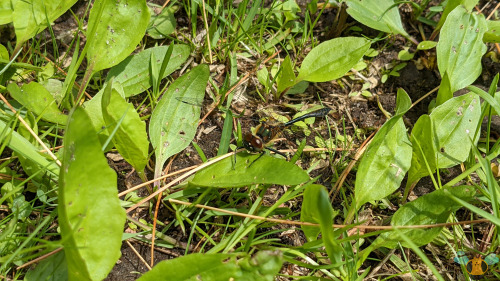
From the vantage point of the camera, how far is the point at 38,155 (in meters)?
2.20

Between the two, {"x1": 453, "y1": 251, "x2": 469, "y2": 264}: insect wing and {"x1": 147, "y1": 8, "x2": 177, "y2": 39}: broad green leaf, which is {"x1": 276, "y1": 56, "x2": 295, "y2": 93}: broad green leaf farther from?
{"x1": 453, "y1": 251, "x2": 469, "y2": 264}: insect wing

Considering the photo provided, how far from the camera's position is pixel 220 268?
180cm

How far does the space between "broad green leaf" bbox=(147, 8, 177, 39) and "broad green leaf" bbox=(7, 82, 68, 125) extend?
2.59 feet

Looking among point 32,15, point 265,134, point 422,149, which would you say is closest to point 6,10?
point 32,15

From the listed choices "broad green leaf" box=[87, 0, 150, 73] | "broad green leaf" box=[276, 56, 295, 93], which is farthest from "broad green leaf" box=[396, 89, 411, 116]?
"broad green leaf" box=[87, 0, 150, 73]

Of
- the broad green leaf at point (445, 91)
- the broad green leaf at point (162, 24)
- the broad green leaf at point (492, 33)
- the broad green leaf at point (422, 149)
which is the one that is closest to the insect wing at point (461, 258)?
the broad green leaf at point (422, 149)

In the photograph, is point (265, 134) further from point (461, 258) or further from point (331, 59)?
point (461, 258)

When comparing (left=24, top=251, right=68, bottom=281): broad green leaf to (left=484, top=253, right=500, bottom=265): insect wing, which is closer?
(left=24, top=251, right=68, bottom=281): broad green leaf

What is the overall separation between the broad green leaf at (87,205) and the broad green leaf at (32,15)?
1.27 meters

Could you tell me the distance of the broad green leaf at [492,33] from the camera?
294cm

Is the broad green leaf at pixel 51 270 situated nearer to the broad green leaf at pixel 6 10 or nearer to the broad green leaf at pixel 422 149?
the broad green leaf at pixel 6 10

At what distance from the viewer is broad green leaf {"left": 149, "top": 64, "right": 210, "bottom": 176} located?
2512mm

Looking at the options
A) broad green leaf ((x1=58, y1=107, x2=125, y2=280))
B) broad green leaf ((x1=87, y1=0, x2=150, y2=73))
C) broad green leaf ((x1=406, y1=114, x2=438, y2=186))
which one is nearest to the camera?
broad green leaf ((x1=58, y1=107, x2=125, y2=280))

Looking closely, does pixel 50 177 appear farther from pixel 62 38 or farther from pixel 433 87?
pixel 433 87
